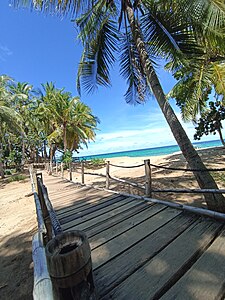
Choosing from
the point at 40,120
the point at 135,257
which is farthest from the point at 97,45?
the point at 40,120

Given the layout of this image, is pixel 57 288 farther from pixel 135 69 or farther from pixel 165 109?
pixel 135 69

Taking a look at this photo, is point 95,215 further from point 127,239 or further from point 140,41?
point 140,41

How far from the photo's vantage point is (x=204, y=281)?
1.60 meters

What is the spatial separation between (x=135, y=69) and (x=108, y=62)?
38.5 inches

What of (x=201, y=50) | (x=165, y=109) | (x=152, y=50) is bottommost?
(x=165, y=109)

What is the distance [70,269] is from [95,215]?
2845mm

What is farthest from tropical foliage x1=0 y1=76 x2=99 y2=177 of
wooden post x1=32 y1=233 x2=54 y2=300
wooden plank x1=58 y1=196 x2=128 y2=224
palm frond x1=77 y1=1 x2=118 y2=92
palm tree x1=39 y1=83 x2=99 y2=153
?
wooden post x1=32 y1=233 x2=54 y2=300

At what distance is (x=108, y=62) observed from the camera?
18.7ft

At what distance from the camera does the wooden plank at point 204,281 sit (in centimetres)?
148

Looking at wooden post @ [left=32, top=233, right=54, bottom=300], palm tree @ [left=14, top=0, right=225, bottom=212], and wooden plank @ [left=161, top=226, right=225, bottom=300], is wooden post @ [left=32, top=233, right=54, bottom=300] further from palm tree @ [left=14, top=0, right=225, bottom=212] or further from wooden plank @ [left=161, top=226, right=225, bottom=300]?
palm tree @ [left=14, top=0, right=225, bottom=212]

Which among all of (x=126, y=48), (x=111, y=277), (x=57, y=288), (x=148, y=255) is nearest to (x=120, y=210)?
(x=148, y=255)

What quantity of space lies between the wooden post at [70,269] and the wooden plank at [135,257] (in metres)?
0.90

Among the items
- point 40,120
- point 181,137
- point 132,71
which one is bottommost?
point 181,137

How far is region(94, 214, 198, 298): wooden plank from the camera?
1729 mm
